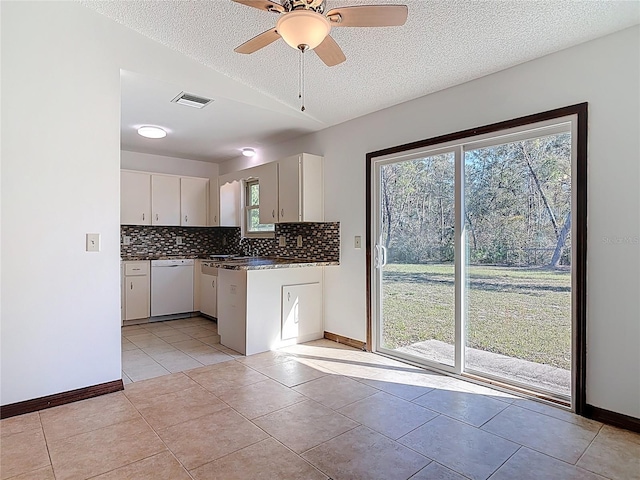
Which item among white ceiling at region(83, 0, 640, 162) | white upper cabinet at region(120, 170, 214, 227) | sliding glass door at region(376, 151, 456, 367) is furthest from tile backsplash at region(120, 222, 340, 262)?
white ceiling at region(83, 0, 640, 162)

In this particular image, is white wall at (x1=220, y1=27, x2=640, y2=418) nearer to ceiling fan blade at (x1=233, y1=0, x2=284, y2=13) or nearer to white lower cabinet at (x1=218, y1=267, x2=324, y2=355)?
ceiling fan blade at (x1=233, y1=0, x2=284, y2=13)

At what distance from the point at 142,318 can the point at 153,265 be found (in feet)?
2.36

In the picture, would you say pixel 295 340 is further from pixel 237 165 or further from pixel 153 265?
pixel 237 165

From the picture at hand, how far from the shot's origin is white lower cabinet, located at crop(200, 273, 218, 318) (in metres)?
5.11

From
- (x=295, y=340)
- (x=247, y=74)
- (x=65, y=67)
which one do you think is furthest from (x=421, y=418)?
(x=65, y=67)

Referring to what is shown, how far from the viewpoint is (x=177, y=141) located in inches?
192

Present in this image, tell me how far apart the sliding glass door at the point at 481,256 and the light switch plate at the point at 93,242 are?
7.95 feet

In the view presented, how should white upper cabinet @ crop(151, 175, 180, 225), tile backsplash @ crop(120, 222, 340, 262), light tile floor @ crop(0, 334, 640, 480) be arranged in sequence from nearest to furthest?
light tile floor @ crop(0, 334, 640, 480) < tile backsplash @ crop(120, 222, 340, 262) < white upper cabinet @ crop(151, 175, 180, 225)

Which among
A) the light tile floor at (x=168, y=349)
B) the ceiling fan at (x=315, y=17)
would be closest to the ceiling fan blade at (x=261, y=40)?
the ceiling fan at (x=315, y=17)

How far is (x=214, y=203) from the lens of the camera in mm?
5762

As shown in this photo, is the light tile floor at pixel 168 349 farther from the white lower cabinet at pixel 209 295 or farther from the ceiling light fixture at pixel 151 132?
the ceiling light fixture at pixel 151 132

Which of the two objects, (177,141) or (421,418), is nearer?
(421,418)

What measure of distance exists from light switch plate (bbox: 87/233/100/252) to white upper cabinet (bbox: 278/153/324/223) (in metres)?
2.06

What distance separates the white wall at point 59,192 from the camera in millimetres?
2447
